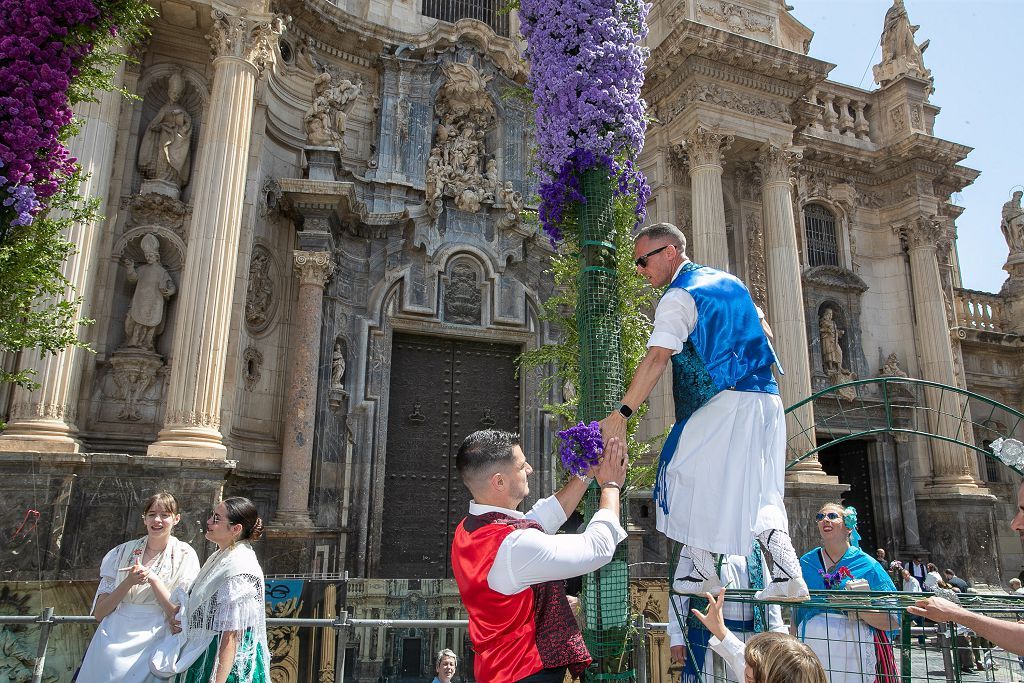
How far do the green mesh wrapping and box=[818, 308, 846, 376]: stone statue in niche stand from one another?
1438 cm

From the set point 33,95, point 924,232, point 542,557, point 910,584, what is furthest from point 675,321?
point 924,232

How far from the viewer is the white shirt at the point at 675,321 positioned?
3316mm

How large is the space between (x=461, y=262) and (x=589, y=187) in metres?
9.89

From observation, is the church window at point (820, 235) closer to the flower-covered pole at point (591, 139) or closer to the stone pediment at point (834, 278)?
the stone pediment at point (834, 278)

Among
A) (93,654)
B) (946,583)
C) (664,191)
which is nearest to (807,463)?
(946,583)

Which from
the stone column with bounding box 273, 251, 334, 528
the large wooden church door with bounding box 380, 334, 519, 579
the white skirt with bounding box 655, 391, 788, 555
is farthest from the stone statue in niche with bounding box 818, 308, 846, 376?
the white skirt with bounding box 655, 391, 788, 555

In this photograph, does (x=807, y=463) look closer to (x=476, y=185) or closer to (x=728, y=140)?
(x=728, y=140)

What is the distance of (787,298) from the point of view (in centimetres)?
1432

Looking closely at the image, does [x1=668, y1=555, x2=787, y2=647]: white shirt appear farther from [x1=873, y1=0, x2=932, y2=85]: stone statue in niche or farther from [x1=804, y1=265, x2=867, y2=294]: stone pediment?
[x1=873, y1=0, x2=932, y2=85]: stone statue in niche

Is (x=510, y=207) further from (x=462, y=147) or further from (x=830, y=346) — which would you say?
(x=830, y=346)

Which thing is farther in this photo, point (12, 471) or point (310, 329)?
point (310, 329)

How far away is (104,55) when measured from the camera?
6.98 meters

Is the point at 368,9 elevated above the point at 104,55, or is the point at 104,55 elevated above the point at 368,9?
the point at 368,9

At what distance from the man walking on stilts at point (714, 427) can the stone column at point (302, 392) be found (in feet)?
29.2
